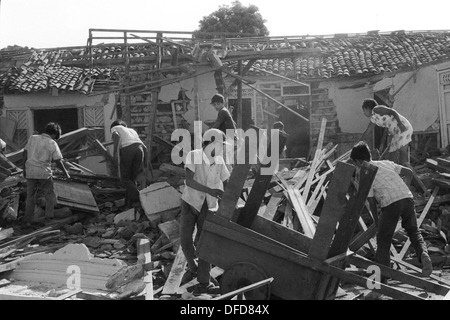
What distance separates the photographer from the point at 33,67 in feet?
59.6

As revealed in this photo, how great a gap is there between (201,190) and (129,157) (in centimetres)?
434

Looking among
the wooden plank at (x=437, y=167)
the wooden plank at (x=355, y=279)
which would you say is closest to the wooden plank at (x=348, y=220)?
the wooden plank at (x=355, y=279)

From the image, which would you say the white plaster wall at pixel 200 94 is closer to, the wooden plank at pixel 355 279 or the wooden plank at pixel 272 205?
the wooden plank at pixel 272 205

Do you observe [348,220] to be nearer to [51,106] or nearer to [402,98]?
[402,98]

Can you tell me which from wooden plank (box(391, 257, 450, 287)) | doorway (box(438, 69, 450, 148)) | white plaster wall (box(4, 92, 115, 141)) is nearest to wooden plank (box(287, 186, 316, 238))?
wooden plank (box(391, 257, 450, 287))

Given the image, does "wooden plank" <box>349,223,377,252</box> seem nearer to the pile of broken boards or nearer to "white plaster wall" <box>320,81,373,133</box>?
the pile of broken boards

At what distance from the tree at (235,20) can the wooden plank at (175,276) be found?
92.2ft

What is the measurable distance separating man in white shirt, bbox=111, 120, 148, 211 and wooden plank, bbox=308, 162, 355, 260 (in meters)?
5.92

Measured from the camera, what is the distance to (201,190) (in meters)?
6.26

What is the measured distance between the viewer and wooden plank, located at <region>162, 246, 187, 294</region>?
6355 mm

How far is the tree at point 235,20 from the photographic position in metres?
34.0
